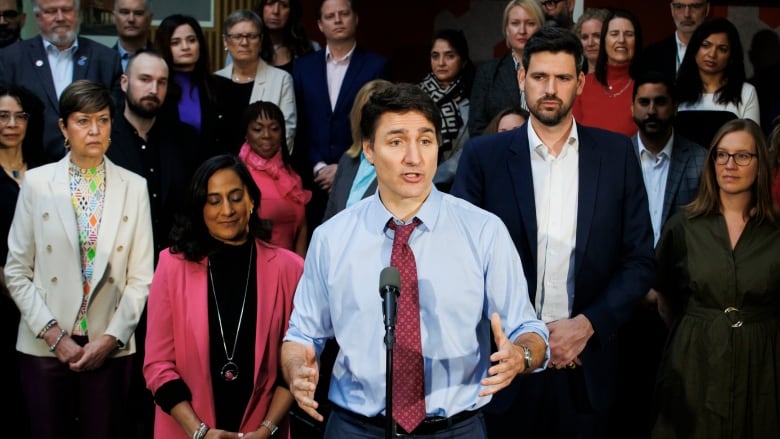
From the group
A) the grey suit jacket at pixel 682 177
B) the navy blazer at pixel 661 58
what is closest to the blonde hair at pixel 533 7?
the navy blazer at pixel 661 58

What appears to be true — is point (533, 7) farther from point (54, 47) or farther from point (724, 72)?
point (54, 47)

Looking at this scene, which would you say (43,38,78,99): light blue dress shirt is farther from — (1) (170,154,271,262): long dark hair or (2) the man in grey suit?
(2) the man in grey suit

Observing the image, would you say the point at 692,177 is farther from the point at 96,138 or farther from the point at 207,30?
the point at 207,30

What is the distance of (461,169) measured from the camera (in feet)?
10.7

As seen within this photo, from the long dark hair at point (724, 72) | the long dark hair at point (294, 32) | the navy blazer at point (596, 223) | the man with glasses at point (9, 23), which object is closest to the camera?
the navy blazer at point (596, 223)

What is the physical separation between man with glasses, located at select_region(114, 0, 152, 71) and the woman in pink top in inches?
31.9

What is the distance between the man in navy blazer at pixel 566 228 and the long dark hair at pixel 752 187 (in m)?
1.03

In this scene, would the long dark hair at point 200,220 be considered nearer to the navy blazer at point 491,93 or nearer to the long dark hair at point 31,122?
the long dark hair at point 31,122

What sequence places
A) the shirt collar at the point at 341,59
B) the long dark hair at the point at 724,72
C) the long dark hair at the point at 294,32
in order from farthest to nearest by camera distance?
the long dark hair at the point at 294,32 < the shirt collar at the point at 341,59 < the long dark hair at the point at 724,72

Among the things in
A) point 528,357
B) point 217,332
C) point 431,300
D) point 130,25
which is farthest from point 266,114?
point 528,357

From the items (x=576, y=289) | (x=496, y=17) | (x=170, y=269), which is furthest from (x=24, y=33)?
(x=576, y=289)

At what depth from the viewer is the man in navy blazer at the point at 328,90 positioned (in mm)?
5504

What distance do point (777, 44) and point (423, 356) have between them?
4.74 meters

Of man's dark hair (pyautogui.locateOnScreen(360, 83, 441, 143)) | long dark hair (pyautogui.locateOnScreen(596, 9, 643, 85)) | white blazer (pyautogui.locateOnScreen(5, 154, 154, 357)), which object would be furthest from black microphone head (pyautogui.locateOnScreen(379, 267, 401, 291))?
long dark hair (pyautogui.locateOnScreen(596, 9, 643, 85))
